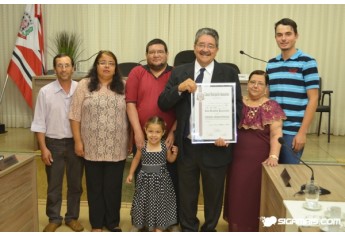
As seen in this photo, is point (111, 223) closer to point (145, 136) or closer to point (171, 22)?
point (145, 136)

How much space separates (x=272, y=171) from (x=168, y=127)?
827 millimetres

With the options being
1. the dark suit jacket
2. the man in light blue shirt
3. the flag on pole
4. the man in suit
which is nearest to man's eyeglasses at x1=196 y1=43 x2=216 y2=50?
the man in suit

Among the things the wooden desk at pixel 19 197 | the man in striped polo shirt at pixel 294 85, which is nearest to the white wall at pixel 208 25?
the man in striped polo shirt at pixel 294 85

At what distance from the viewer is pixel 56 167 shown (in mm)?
2803

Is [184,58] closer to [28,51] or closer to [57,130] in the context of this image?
[28,51]

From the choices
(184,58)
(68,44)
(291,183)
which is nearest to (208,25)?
A: (184,58)

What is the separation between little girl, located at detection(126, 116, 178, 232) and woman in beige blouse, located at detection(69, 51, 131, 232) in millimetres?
173

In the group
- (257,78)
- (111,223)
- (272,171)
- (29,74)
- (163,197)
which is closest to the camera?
(272,171)

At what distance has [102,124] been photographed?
257cm

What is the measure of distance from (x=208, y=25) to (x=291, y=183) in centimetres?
477

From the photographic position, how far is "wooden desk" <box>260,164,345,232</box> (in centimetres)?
182

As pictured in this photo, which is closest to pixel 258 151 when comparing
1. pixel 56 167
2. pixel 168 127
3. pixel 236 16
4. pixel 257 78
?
pixel 257 78

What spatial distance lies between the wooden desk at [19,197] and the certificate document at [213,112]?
1160 millimetres

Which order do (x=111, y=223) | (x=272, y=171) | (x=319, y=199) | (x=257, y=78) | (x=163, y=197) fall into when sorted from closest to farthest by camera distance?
(x=319, y=199) → (x=272, y=171) → (x=257, y=78) → (x=163, y=197) → (x=111, y=223)
